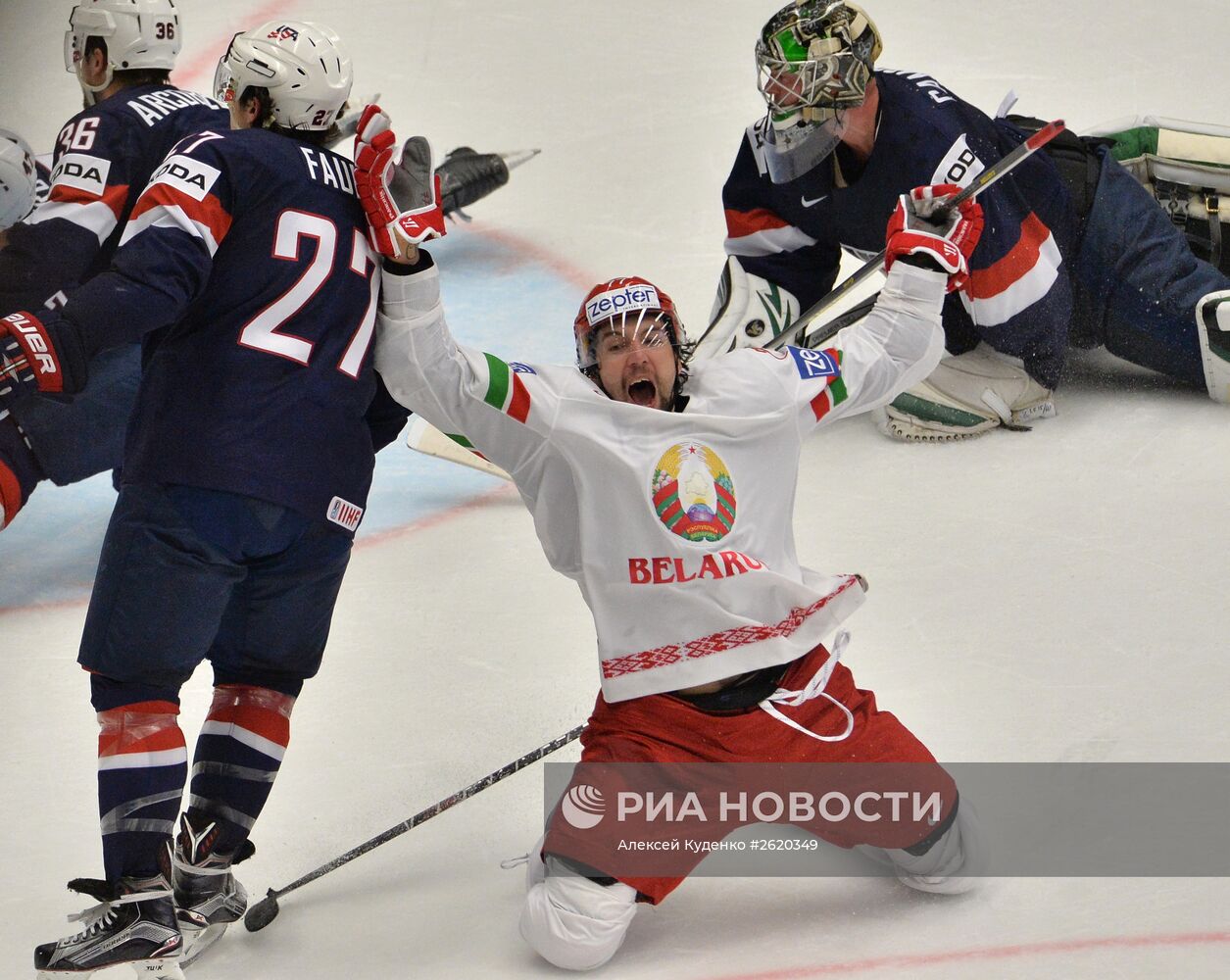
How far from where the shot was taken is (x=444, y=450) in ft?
14.9

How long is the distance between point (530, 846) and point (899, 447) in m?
1.76

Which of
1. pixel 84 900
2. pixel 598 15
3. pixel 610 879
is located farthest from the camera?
pixel 598 15

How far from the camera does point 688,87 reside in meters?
6.52

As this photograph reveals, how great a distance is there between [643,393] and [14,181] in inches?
61.7

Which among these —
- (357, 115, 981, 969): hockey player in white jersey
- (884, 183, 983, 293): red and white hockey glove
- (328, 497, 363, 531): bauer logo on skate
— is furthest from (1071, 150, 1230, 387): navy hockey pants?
(328, 497, 363, 531): bauer logo on skate

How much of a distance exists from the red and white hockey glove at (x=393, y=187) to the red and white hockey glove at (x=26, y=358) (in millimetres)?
554

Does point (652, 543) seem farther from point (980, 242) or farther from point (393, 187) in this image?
point (980, 242)

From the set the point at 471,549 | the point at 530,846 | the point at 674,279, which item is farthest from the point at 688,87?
the point at 530,846

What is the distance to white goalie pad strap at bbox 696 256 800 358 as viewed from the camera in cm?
448

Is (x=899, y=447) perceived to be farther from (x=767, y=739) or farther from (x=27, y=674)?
(x=27, y=674)

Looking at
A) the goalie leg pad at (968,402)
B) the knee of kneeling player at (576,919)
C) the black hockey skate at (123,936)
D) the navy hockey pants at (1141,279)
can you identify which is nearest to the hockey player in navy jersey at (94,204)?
the black hockey skate at (123,936)

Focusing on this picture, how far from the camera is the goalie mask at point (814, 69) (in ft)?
13.4

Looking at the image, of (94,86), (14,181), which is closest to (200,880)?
(14,181)

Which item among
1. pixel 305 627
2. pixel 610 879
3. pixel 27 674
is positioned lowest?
pixel 27 674
